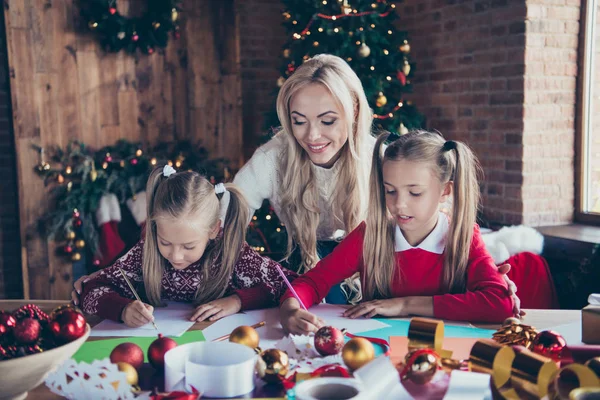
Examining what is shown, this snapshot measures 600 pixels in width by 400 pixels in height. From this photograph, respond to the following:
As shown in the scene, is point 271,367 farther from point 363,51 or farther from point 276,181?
point 363,51

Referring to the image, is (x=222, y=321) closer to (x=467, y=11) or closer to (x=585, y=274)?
(x=585, y=274)

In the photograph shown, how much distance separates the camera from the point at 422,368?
1059 mm

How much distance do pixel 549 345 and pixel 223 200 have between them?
1049 millimetres

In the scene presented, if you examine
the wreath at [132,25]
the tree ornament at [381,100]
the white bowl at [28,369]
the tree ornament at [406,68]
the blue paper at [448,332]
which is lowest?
the blue paper at [448,332]

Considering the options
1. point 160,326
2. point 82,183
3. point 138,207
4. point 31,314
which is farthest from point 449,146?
point 82,183

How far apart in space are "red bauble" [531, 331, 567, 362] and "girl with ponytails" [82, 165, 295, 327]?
2.30 ft

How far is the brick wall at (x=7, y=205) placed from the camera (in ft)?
12.6

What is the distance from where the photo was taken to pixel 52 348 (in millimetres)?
1036

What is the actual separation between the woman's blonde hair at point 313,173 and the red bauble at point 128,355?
1.02 meters

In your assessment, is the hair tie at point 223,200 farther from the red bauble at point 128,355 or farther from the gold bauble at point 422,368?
the gold bauble at point 422,368

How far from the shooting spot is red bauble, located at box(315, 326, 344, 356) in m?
1.18

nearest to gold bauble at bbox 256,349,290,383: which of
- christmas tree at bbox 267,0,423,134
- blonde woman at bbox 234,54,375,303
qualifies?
blonde woman at bbox 234,54,375,303

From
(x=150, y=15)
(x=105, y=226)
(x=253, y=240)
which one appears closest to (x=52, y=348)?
(x=253, y=240)

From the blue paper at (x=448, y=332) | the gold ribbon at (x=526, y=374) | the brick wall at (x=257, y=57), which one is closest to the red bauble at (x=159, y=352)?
the blue paper at (x=448, y=332)
